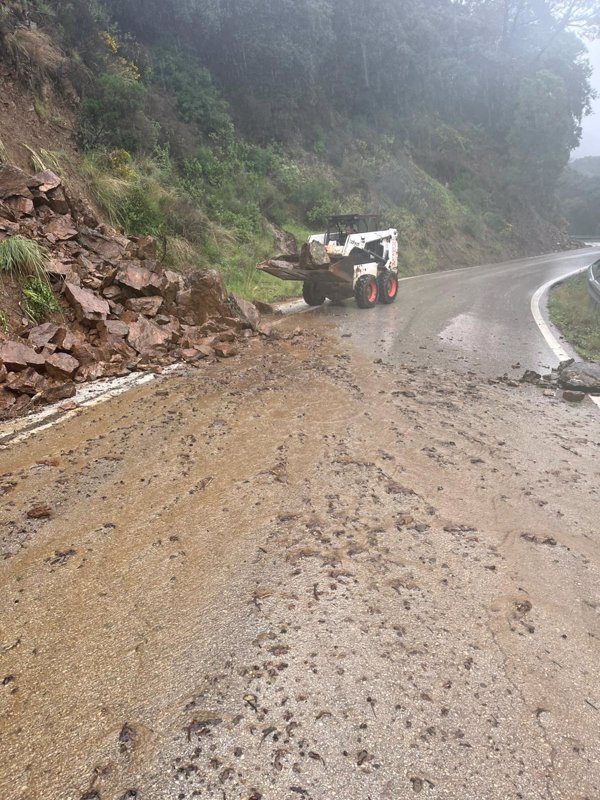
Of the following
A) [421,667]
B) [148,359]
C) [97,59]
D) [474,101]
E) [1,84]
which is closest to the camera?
[421,667]

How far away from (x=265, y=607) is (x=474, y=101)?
4846 cm

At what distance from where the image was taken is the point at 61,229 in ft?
28.4

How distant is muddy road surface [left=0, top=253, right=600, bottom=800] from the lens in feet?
6.48

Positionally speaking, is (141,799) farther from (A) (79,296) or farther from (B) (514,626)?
(A) (79,296)

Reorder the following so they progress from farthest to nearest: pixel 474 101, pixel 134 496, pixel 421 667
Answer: pixel 474 101, pixel 134 496, pixel 421 667

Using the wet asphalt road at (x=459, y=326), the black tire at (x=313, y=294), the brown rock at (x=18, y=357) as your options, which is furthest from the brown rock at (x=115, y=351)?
the black tire at (x=313, y=294)

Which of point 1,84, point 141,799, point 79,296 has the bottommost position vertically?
point 141,799

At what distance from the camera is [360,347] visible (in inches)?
345

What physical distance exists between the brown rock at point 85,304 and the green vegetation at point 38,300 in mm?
222

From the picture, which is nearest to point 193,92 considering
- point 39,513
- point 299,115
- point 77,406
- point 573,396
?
point 299,115

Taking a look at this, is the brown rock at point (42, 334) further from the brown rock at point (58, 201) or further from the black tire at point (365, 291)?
the black tire at point (365, 291)

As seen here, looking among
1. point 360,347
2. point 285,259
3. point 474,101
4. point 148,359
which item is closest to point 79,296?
point 148,359

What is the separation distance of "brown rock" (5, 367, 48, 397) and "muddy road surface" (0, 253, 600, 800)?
1.02 m

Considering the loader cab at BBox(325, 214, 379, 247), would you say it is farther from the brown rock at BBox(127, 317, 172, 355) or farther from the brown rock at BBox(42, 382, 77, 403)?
the brown rock at BBox(42, 382, 77, 403)
